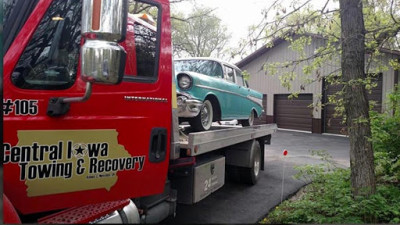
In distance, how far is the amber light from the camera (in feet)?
6.40

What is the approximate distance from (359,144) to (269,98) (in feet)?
54.1

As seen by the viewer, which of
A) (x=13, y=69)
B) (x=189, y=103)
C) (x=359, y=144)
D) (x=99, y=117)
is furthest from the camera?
(x=359, y=144)

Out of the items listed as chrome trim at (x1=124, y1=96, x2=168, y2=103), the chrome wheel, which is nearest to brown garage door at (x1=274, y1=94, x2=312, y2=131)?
the chrome wheel

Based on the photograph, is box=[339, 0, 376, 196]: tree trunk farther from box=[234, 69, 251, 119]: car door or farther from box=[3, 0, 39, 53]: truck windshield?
box=[3, 0, 39, 53]: truck windshield

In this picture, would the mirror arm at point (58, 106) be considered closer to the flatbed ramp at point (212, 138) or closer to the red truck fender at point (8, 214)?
the red truck fender at point (8, 214)

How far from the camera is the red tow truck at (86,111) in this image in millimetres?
2111

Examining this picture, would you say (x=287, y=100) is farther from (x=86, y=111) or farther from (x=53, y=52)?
(x=53, y=52)

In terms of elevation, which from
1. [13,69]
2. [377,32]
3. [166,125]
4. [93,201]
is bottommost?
[93,201]

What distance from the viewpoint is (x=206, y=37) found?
102 feet

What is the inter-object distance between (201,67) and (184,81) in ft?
4.98

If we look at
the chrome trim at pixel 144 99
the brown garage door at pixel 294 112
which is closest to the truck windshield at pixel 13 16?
the chrome trim at pixel 144 99

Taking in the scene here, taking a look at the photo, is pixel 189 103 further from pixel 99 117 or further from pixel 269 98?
pixel 269 98

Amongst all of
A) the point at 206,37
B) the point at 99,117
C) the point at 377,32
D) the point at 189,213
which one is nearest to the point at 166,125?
the point at 99,117

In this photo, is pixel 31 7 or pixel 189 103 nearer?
pixel 31 7
